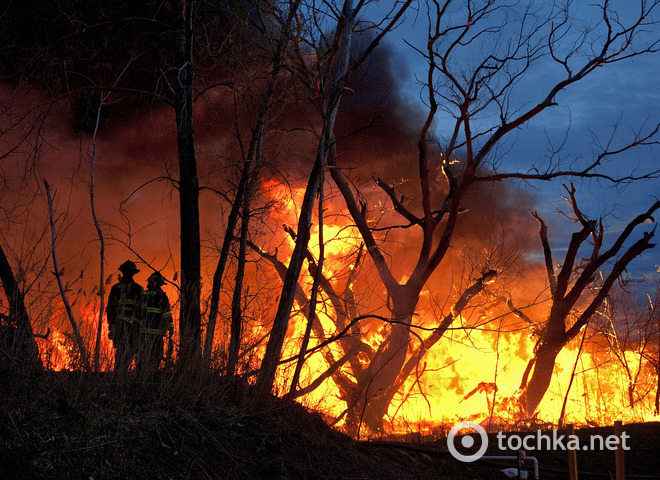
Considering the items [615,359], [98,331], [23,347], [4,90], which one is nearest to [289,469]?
[98,331]

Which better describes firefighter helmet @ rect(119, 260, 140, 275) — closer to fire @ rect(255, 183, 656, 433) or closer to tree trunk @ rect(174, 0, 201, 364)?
tree trunk @ rect(174, 0, 201, 364)

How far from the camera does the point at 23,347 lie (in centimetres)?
557

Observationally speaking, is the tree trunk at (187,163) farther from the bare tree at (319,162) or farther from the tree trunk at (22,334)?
the tree trunk at (22,334)

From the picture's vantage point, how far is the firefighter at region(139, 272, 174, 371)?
582 cm

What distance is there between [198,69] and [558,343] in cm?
1230

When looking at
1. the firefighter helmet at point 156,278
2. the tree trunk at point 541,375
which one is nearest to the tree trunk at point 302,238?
the firefighter helmet at point 156,278

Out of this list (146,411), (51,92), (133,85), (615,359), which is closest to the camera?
(146,411)

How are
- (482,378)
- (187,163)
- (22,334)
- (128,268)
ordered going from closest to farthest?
1. (22,334)
2. (128,268)
3. (187,163)
4. (482,378)

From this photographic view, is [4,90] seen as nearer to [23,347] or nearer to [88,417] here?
[23,347]

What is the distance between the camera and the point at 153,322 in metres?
8.88

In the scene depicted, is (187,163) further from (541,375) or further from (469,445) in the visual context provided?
(541,375)

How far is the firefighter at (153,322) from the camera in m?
5.82

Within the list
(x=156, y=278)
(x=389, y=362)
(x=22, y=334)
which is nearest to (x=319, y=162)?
(x=156, y=278)

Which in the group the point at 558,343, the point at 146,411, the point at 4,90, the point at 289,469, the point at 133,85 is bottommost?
the point at 289,469
